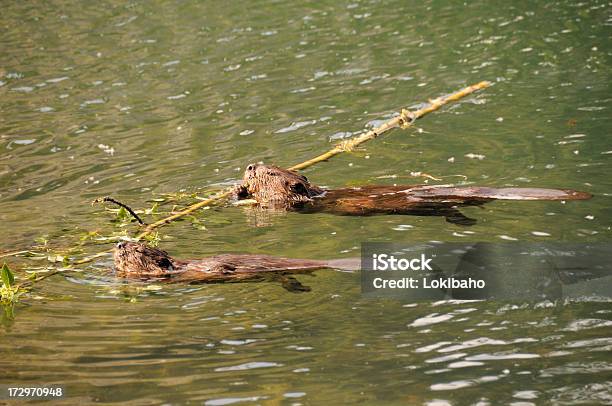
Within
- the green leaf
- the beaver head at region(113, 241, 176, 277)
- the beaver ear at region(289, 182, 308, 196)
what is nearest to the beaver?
the beaver head at region(113, 241, 176, 277)

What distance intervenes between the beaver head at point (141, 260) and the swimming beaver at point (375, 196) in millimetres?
1886

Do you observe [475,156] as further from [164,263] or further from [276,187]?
[164,263]

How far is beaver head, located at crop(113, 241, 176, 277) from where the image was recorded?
7.38m

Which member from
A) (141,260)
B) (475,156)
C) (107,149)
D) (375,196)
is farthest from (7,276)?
(475,156)

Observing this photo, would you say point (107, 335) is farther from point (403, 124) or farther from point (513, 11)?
point (513, 11)

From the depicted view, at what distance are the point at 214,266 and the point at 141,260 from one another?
58 cm

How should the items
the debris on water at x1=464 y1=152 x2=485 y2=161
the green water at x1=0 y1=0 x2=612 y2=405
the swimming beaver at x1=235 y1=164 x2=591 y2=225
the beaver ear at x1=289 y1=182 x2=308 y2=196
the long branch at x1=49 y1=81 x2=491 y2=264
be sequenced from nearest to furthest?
the green water at x1=0 y1=0 x2=612 y2=405, the swimming beaver at x1=235 y1=164 x2=591 y2=225, the long branch at x1=49 y1=81 x2=491 y2=264, the beaver ear at x1=289 y1=182 x2=308 y2=196, the debris on water at x1=464 y1=152 x2=485 y2=161

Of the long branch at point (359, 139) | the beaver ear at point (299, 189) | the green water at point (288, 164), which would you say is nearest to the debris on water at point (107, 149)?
the green water at point (288, 164)

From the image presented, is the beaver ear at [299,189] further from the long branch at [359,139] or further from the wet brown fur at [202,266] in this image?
the wet brown fur at [202,266]

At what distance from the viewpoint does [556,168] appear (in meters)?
9.50

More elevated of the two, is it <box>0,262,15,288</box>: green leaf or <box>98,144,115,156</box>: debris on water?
<box>98,144,115,156</box>: debris on water

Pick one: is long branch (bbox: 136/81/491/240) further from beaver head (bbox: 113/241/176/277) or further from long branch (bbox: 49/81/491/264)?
beaver head (bbox: 113/241/176/277)

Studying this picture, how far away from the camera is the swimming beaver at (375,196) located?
8414 millimetres

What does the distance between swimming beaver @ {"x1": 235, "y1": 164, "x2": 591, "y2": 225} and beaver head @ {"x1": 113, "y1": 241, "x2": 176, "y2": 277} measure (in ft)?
6.19
